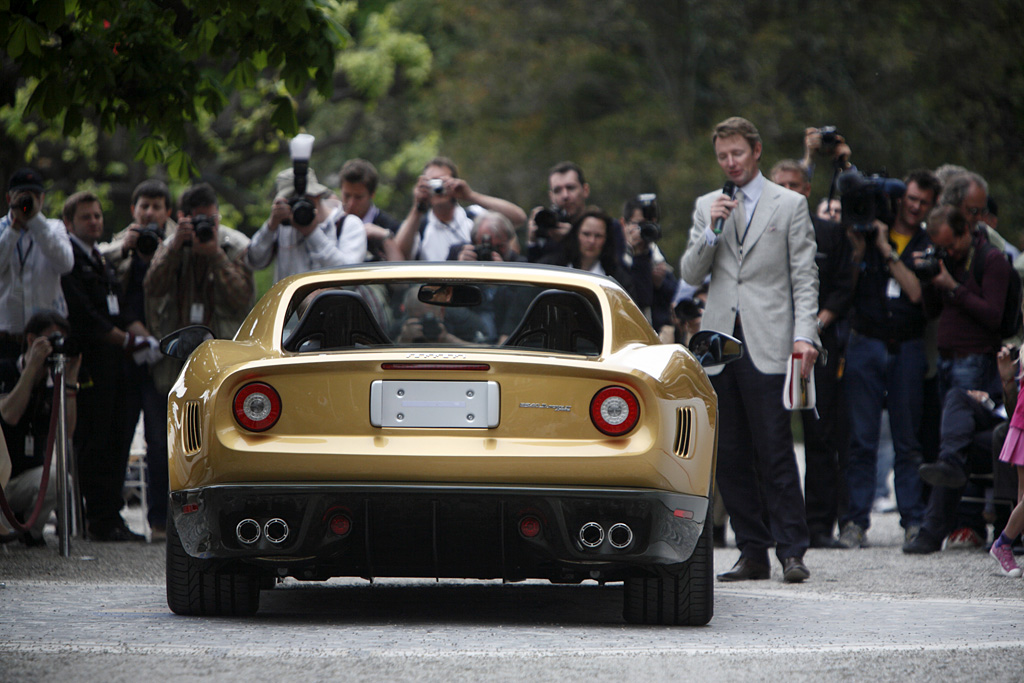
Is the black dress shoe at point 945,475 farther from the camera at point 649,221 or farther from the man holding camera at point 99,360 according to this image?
the man holding camera at point 99,360

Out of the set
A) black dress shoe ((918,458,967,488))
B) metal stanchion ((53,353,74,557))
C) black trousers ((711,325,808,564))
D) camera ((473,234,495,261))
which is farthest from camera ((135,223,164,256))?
black dress shoe ((918,458,967,488))

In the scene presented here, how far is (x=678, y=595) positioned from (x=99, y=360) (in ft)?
17.4

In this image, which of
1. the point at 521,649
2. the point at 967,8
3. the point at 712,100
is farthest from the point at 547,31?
the point at 521,649

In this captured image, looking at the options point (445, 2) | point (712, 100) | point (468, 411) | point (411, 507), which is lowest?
point (411, 507)

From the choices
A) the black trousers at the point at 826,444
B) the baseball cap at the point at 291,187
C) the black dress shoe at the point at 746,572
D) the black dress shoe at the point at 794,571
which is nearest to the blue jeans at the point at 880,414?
the black trousers at the point at 826,444

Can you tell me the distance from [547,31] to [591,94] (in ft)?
6.14

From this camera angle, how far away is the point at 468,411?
5285 millimetres

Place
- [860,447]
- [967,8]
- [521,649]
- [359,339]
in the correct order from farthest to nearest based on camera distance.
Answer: [967,8] < [860,447] < [359,339] < [521,649]

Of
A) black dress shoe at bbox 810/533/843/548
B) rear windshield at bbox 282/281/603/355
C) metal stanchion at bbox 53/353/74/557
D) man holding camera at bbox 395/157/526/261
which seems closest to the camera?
rear windshield at bbox 282/281/603/355

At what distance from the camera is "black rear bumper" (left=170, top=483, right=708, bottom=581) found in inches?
205

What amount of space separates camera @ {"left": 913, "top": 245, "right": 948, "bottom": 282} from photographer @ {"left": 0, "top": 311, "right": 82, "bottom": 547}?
530 cm

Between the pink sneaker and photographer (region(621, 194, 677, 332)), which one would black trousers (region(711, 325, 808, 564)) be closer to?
the pink sneaker

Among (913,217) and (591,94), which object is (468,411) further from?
(591,94)

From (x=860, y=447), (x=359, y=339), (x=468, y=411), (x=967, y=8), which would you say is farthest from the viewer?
(x=967, y=8)
